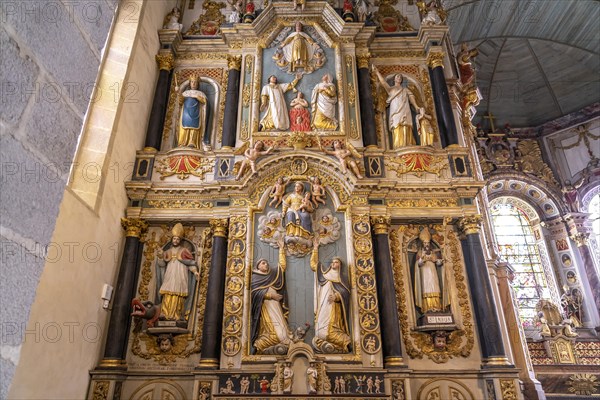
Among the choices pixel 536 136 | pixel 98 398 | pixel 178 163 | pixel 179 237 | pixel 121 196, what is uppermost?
pixel 536 136

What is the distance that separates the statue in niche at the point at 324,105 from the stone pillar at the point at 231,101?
1757 mm

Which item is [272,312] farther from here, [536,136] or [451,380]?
[536,136]

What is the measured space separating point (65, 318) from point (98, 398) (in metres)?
1.58

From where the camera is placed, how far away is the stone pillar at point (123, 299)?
293 inches

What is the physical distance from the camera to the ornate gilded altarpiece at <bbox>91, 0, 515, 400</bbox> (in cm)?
739

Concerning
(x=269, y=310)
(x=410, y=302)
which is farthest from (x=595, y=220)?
(x=269, y=310)

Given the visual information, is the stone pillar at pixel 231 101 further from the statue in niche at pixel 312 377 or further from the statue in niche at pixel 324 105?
the statue in niche at pixel 312 377

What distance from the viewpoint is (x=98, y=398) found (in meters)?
7.02

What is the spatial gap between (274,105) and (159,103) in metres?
2.70

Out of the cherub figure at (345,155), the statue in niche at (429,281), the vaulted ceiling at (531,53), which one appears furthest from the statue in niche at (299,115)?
the vaulted ceiling at (531,53)

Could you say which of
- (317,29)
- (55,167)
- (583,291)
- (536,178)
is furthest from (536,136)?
(55,167)

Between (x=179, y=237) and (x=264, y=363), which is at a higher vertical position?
(x=179, y=237)

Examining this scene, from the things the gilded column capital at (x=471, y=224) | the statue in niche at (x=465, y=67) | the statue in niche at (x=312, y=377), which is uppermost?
the statue in niche at (x=465, y=67)

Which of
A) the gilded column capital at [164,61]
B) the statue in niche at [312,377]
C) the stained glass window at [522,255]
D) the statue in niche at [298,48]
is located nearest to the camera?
the statue in niche at [312,377]
